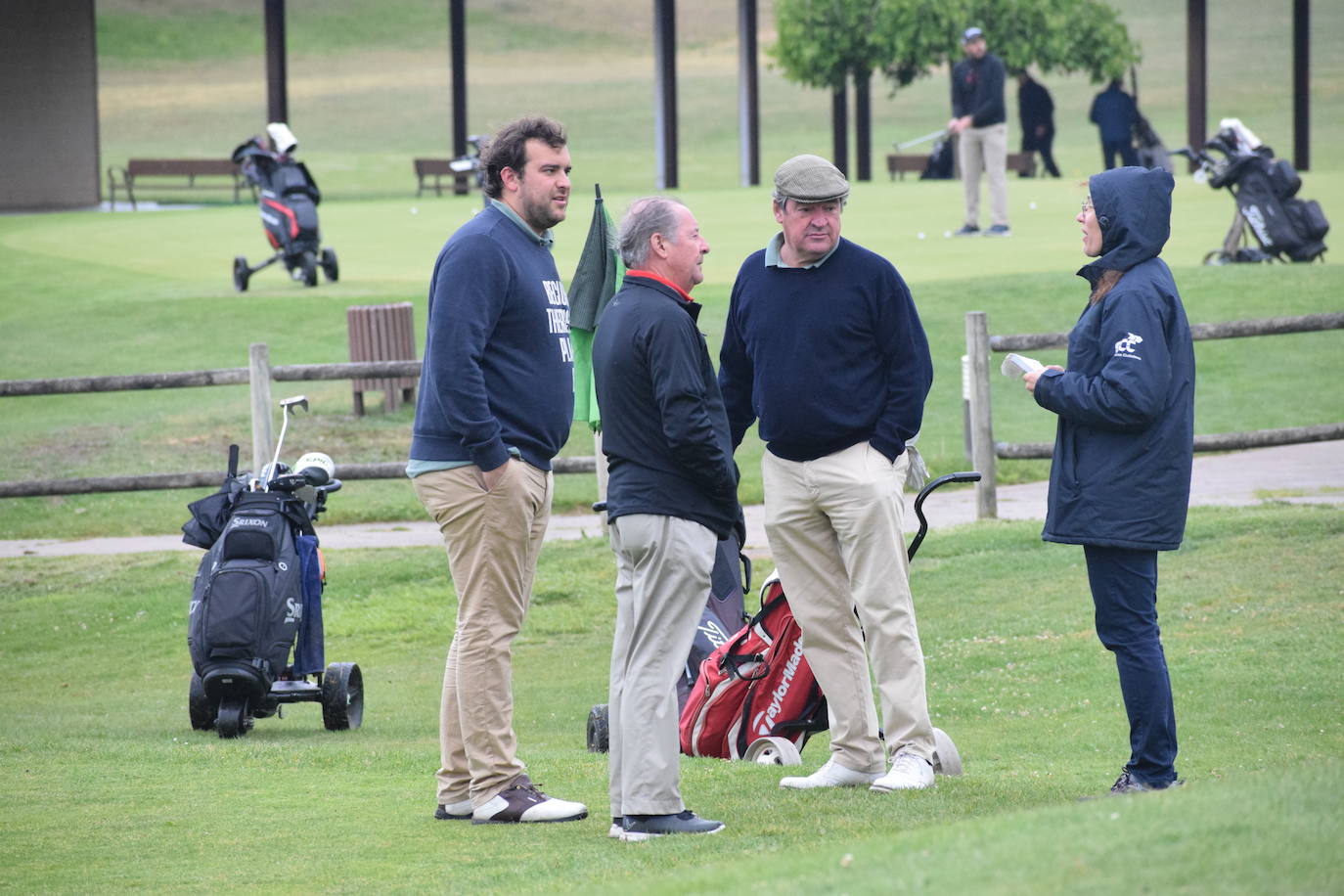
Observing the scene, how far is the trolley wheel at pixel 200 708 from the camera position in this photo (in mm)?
7688

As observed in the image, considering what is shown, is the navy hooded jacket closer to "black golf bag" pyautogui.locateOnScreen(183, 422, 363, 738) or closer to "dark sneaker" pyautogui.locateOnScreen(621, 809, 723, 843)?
"dark sneaker" pyautogui.locateOnScreen(621, 809, 723, 843)

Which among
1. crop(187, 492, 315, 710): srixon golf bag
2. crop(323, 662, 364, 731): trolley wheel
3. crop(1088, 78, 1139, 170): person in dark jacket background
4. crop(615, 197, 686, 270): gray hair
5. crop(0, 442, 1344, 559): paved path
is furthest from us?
crop(1088, 78, 1139, 170): person in dark jacket background

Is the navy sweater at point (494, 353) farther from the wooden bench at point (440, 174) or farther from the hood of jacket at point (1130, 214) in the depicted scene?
the wooden bench at point (440, 174)

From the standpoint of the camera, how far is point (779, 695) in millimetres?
6500

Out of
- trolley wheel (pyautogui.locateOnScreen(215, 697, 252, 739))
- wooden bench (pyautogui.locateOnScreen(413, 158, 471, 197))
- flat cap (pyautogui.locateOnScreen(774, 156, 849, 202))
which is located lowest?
trolley wheel (pyautogui.locateOnScreen(215, 697, 252, 739))

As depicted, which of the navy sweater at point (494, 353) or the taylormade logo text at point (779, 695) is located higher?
the navy sweater at point (494, 353)

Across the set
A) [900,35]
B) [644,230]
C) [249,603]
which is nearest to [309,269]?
[249,603]

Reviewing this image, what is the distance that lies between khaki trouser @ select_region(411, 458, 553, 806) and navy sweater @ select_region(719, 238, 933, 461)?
83 centimetres

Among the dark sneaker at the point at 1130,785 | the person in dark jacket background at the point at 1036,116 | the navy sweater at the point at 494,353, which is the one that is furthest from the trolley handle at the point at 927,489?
the person in dark jacket background at the point at 1036,116

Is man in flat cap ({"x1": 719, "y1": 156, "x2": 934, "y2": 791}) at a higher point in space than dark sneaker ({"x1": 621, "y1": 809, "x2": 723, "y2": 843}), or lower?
higher

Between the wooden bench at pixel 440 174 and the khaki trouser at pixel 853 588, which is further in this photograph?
the wooden bench at pixel 440 174

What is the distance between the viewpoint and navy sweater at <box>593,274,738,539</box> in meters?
5.08

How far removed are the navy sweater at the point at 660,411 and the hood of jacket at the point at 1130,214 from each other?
1.25 meters

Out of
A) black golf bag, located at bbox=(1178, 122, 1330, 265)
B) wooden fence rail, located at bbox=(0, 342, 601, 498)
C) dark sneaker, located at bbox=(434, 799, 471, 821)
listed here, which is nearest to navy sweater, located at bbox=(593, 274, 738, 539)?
dark sneaker, located at bbox=(434, 799, 471, 821)
